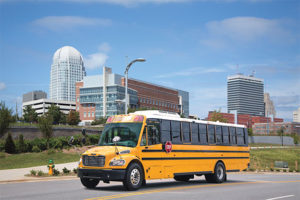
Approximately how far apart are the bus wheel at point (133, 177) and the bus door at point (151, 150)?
45cm

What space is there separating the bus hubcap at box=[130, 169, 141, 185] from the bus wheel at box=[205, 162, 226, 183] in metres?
6.27

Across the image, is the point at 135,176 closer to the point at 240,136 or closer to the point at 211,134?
the point at 211,134

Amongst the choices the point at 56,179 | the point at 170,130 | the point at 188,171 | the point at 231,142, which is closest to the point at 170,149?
the point at 170,130

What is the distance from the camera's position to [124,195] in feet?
42.0

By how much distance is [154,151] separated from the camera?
15633 mm

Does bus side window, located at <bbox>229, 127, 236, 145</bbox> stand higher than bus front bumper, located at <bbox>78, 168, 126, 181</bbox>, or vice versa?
bus side window, located at <bbox>229, 127, 236, 145</bbox>

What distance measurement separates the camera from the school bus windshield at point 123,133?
590 inches

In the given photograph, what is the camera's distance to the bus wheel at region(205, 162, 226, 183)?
19.6 m

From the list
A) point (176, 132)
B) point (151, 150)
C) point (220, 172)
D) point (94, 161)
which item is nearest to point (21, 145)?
point (220, 172)

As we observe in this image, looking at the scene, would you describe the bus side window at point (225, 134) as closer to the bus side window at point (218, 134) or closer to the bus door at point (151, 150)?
the bus side window at point (218, 134)

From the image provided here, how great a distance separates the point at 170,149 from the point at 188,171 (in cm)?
190

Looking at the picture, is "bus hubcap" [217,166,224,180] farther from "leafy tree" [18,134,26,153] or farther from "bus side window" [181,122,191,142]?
"leafy tree" [18,134,26,153]

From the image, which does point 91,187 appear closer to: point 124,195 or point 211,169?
point 124,195

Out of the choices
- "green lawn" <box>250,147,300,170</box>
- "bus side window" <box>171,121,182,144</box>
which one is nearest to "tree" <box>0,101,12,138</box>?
"green lawn" <box>250,147,300,170</box>
